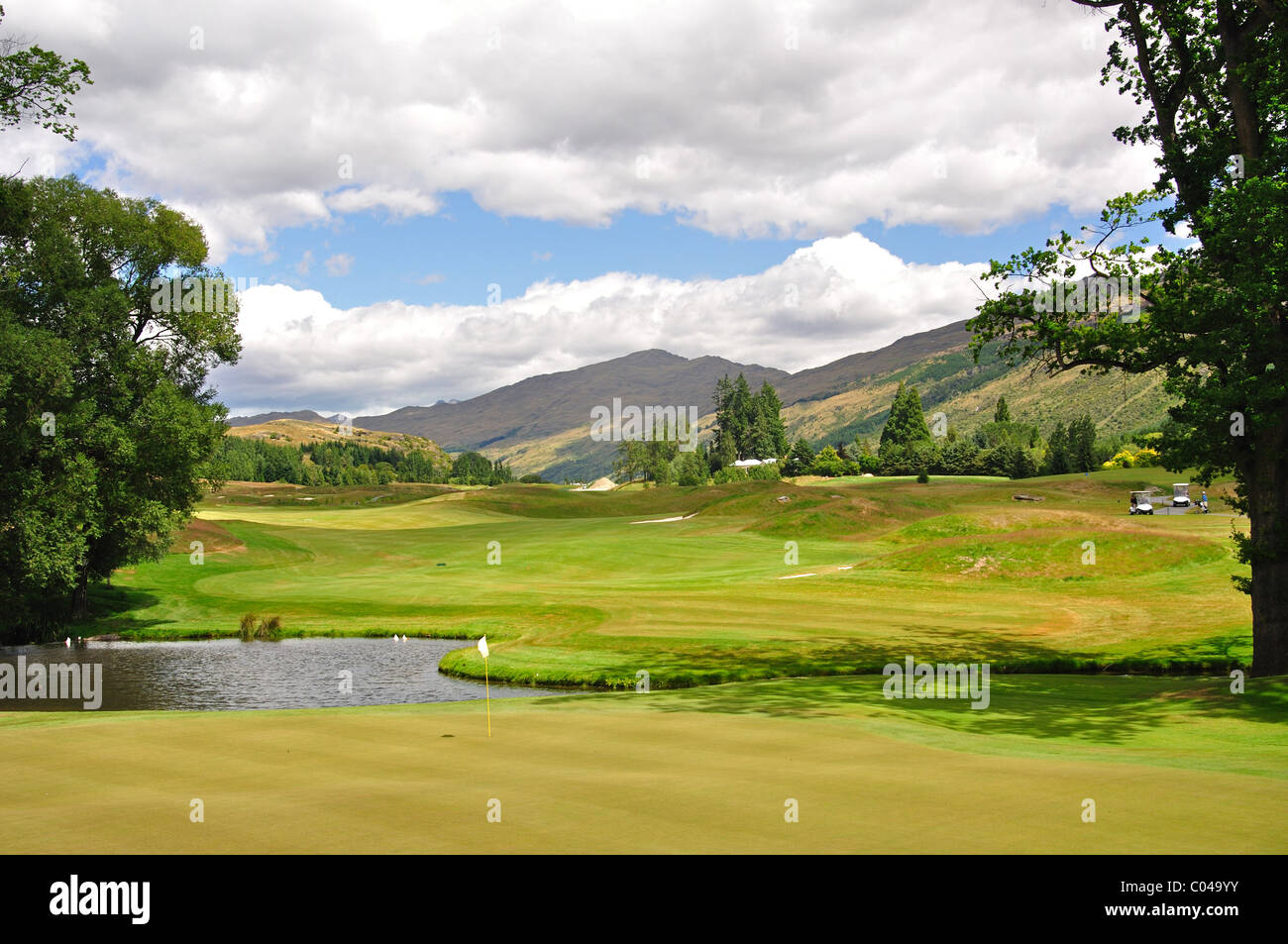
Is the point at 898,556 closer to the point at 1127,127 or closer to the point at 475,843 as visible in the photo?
the point at 1127,127

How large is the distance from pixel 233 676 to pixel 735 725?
902 inches

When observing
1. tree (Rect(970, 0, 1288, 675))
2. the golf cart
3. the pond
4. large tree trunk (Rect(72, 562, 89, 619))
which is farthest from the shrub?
the golf cart

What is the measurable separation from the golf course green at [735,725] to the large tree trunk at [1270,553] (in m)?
1.41

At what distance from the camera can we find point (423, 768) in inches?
524

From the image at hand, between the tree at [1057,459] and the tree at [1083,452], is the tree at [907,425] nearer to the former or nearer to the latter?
the tree at [1057,459]

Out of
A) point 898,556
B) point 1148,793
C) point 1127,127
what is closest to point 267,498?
point 898,556

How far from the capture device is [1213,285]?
21.4m

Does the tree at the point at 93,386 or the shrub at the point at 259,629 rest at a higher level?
the tree at the point at 93,386

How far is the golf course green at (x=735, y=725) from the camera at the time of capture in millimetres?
9461

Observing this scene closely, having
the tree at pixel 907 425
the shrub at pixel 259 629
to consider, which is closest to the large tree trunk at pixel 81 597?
the shrub at pixel 259 629

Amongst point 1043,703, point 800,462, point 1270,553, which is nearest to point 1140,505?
point 1270,553

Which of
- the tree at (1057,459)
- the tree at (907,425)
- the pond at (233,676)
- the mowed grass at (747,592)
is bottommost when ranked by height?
the pond at (233,676)

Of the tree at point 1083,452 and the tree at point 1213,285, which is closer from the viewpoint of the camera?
the tree at point 1213,285

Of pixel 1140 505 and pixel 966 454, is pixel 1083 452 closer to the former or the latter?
pixel 966 454
